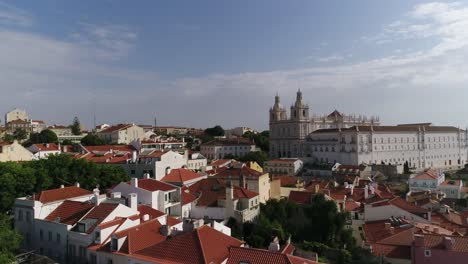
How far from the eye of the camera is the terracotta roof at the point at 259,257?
646 inches

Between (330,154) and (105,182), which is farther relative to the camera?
(330,154)

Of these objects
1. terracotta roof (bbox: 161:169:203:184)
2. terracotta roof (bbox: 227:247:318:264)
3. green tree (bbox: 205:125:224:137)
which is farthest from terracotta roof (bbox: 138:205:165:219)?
green tree (bbox: 205:125:224:137)

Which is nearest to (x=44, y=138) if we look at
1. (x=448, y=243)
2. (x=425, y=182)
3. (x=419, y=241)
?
(x=425, y=182)

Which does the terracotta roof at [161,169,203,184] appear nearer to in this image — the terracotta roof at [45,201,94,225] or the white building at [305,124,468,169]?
the terracotta roof at [45,201,94,225]

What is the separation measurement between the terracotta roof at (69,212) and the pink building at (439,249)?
753 inches

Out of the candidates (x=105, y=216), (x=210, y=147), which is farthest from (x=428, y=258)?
(x=210, y=147)

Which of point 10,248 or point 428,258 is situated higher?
point 10,248

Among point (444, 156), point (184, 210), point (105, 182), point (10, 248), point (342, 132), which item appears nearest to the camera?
point (10, 248)

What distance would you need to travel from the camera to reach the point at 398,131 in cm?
10331

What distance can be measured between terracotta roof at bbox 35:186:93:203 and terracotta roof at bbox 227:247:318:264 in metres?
14.4

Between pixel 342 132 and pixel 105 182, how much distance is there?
69056 millimetres

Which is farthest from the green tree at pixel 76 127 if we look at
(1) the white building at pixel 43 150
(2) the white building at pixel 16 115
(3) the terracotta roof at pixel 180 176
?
(3) the terracotta roof at pixel 180 176

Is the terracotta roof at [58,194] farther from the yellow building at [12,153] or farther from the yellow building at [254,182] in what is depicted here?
the yellow building at [12,153]

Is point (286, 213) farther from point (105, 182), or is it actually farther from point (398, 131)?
point (398, 131)
